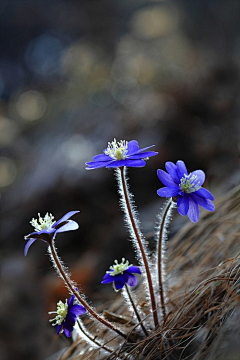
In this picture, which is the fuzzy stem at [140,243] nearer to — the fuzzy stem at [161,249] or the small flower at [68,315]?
the fuzzy stem at [161,249]

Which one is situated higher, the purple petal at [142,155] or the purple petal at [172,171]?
the purple petal at [142,155]

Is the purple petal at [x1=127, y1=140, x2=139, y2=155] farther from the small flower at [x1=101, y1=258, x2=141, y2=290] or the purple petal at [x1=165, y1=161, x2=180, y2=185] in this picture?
the small flower at [x1=101, y1=258, x2=141, y2=290]

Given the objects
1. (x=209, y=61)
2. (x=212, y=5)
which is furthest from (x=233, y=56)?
(x=212, y=5)

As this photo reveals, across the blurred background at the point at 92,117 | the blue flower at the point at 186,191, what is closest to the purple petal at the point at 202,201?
the blue flower at the point at 186,191

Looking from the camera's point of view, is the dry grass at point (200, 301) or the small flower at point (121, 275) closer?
the dry grass at point (200, 301)

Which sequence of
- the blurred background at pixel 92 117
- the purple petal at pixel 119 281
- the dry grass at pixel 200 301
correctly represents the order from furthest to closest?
Answer: the blurred background at pixel 92 117, the purple petal at pixel 119 281, the dry grass at pixel 200 301

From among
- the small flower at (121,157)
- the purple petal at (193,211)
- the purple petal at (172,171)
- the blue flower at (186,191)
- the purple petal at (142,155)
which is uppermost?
the small flower at (121,157)

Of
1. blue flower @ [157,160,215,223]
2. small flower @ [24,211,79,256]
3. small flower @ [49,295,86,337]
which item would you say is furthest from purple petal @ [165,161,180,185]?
small flower @ [49,295,86,337]

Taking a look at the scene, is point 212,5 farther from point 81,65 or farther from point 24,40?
point 24,40

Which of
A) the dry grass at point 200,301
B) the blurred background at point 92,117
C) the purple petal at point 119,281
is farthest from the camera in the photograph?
the blurred background at point 92,117
